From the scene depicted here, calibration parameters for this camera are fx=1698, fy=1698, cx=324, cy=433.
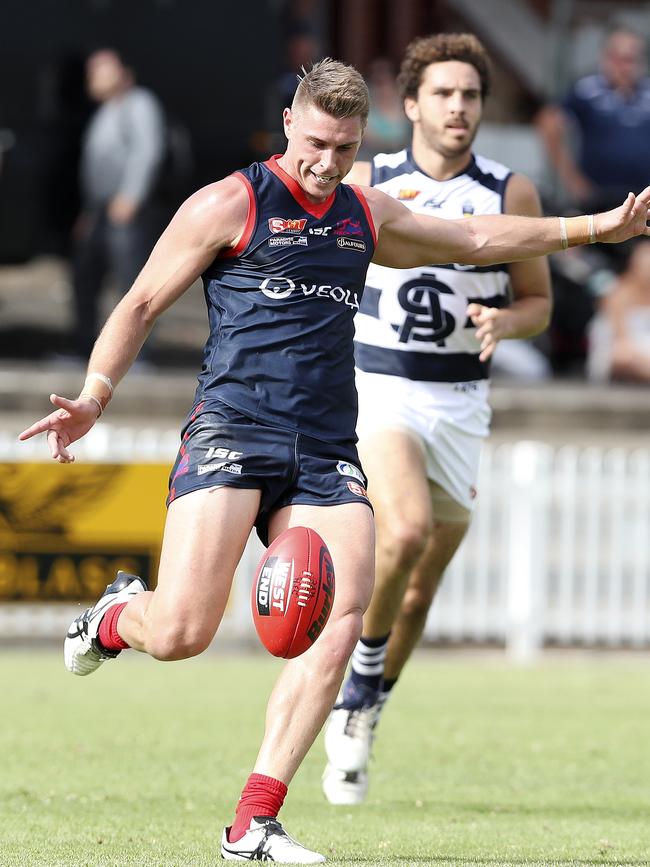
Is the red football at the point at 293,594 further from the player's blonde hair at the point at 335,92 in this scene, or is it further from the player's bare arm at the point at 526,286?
the player's bare arm at the point at 526,286

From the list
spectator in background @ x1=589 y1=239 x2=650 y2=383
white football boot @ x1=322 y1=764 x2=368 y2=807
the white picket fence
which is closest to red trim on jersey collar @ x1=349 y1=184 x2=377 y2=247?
white football boot @ x1=322 y1=764 x2=368 y2=807

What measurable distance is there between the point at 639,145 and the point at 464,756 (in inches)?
335

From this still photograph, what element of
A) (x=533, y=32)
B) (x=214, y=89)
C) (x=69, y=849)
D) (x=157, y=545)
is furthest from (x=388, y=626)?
(x=533, y=32)

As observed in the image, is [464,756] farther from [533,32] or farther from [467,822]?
[533,32]

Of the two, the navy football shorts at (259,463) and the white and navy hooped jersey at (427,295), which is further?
the white and navy hooped jersey at (427,295)

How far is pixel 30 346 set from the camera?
629 inches

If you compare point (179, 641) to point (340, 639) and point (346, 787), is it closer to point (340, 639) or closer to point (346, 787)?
point (340, 639)

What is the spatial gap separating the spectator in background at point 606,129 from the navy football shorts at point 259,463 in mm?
10095

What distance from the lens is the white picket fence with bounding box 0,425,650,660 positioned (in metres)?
13.0

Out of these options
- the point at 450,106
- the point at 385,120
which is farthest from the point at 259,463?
the point at 385,120

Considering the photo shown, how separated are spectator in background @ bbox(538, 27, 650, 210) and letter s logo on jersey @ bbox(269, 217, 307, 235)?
994 centimetres

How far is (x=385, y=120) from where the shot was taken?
51.6 ft

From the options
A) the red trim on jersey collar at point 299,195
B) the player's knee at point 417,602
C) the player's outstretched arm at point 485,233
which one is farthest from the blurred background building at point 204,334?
the red trim on jersey collar at point 299,195

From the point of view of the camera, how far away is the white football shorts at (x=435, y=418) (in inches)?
275
